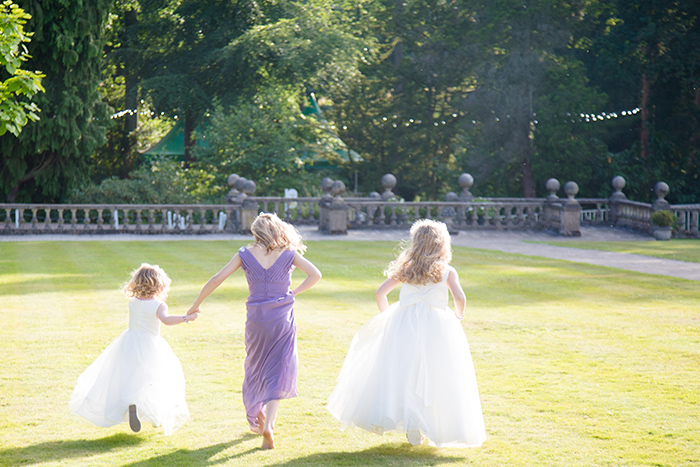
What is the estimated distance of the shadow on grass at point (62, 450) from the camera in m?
4.89

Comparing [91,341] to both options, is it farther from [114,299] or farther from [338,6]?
[338,6]


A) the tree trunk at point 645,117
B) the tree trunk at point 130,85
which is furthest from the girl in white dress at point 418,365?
the tree trunk at point 130,85

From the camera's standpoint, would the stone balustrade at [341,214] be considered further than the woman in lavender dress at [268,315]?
Yes

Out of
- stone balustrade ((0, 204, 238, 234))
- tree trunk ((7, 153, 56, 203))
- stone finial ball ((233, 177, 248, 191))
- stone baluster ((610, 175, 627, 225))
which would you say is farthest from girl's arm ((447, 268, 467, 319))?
tree trunk ((7, 153, 56, 203))

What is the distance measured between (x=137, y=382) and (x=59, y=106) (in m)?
22.4

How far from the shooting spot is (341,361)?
305 inches

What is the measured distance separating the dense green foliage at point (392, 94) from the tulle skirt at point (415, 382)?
22799mm

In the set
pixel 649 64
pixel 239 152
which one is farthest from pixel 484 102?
pixel 239 152

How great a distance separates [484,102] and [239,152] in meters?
11.4

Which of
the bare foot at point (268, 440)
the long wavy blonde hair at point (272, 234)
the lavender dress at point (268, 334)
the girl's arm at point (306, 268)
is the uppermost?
the long wavy blonde hair at point (272, 234)

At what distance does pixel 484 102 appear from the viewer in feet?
111

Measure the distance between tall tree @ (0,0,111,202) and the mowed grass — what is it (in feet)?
39.6

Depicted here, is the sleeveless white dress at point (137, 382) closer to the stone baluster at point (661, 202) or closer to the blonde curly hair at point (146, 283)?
the blonde curly hair at point (146, 283)

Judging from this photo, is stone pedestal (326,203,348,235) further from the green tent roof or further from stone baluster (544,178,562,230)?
the green tent roof
